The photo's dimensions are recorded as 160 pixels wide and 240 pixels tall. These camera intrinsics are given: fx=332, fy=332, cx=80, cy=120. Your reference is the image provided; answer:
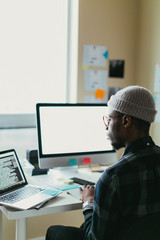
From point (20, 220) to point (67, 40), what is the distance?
159cm

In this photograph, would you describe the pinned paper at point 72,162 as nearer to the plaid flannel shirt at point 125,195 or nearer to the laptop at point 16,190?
the laptop at point 16,190

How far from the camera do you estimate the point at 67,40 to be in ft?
8.78

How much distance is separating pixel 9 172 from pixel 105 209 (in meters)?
0.70

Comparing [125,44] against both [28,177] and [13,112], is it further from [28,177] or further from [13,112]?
[28,177]

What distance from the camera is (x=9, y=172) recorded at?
5.75ft

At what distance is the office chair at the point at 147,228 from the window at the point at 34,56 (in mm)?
1620

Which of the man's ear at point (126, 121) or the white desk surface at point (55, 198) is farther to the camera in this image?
the white desk surface at point (55, 198)

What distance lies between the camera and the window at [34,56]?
8.17 ft

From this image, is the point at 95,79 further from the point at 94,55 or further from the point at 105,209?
the point at 105,209

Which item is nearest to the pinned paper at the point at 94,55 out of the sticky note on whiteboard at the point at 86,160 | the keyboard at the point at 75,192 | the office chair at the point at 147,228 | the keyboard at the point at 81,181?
the sticky note on whiteboard at the point at 86,160

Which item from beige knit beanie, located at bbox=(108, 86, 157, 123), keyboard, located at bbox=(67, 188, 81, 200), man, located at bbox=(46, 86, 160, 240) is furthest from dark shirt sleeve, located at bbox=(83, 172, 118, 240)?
keyboard, located at bbox=(67, 188, 81, 200)

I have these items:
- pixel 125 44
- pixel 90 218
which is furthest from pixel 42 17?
pixel 90 218

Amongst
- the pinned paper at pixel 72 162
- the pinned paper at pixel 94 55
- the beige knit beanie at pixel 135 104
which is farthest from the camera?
the pinned paper at pixel 94 55

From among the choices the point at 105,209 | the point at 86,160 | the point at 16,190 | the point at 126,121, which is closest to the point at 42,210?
the point at 16,190
